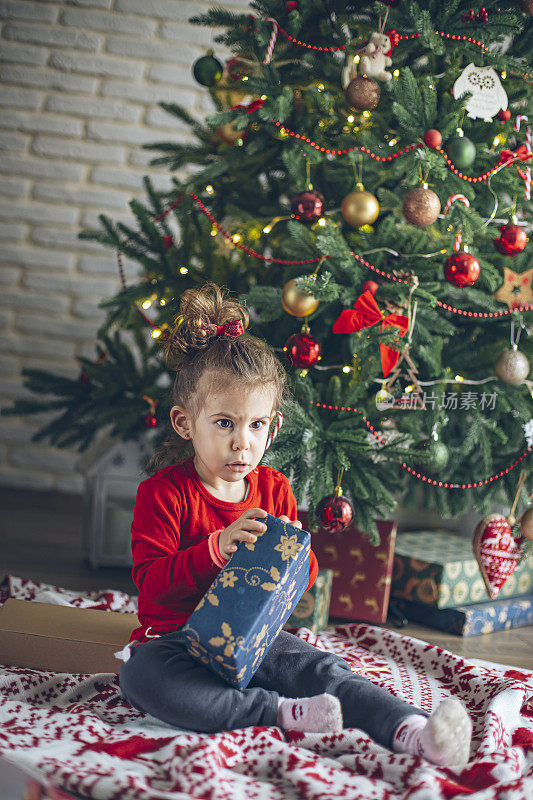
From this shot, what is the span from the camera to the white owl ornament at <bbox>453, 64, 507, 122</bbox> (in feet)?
4.61

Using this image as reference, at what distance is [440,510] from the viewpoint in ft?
5.32

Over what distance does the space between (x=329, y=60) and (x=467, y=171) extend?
378mm

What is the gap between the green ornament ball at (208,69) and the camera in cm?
166

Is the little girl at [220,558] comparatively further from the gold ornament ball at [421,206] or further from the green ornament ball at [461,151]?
the green ornament ball at [461,151]

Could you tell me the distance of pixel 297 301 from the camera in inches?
55.3

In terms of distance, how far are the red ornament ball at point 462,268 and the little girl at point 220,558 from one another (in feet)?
1.41

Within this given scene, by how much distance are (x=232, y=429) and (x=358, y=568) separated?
671 mm

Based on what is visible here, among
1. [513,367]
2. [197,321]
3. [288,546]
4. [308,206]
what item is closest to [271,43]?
[308,206]

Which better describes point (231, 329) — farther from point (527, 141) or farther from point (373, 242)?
point (527, 141)

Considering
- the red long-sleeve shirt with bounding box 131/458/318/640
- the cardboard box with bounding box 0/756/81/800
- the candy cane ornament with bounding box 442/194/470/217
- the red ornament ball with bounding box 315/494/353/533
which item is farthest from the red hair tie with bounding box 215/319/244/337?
the cardboard box with bounding box 0/756/81/800

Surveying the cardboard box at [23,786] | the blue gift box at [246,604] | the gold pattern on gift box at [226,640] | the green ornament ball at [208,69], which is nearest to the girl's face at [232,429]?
the blue gift box at [246,604]

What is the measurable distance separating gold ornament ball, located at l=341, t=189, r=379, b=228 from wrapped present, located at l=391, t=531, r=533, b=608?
2.51ft

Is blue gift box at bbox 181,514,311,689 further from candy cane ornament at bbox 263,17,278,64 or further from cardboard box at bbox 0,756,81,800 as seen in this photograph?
candy cane ornament at bbox 263,17,278,64

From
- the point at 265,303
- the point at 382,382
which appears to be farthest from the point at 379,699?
the point at 265,303
